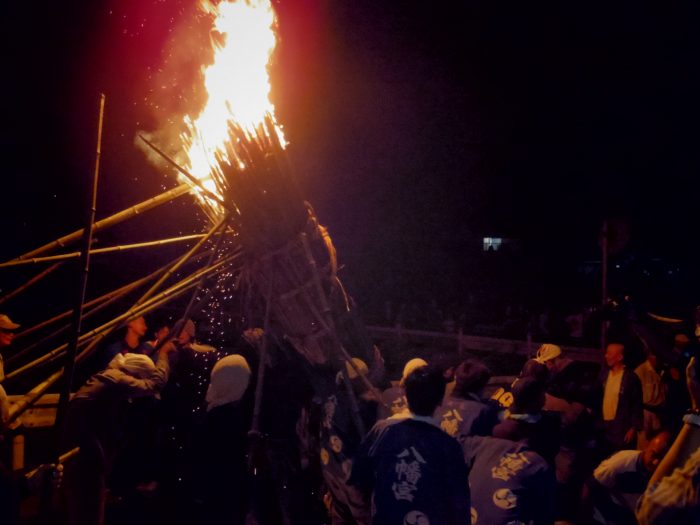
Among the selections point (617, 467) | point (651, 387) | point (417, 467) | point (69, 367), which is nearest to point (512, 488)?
point (417, 467)

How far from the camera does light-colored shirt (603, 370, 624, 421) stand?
5824 millimetres

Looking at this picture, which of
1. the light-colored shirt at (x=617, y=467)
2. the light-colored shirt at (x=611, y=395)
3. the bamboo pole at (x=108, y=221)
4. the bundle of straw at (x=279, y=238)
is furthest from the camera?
the light-colored shirt at (x=611, y=395)

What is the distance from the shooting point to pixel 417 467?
2482 millimetres

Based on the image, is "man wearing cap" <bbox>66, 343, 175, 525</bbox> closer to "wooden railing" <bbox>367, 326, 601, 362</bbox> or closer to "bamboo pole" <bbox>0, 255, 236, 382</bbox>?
"bamboo pole" <bbox>0, 255, 236, 382</bbox>

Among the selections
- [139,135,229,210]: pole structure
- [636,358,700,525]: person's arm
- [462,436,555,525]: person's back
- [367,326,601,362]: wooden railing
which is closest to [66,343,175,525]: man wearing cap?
[139,135,229,210]: pole structure

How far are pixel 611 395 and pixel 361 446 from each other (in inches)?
179

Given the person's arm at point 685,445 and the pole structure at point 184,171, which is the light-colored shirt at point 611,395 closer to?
the person's arm at point 685,445

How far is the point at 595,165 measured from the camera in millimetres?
16766

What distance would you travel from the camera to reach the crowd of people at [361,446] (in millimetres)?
2498

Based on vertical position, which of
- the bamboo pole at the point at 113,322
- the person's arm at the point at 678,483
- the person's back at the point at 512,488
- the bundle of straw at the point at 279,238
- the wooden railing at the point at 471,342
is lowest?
the wooden railing at the point at 471,342

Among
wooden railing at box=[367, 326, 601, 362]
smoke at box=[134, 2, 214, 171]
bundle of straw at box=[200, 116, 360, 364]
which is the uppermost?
smoke at box=[134, 2, 214, 171]

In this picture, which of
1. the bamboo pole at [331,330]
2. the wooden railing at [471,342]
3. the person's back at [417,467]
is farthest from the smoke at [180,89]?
the wooden railing at [471,342]

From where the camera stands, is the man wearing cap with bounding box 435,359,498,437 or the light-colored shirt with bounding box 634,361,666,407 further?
the light-colored shirt with bounding box 634,361,666,407

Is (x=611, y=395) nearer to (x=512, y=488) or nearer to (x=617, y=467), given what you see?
(x=617, y=467)
